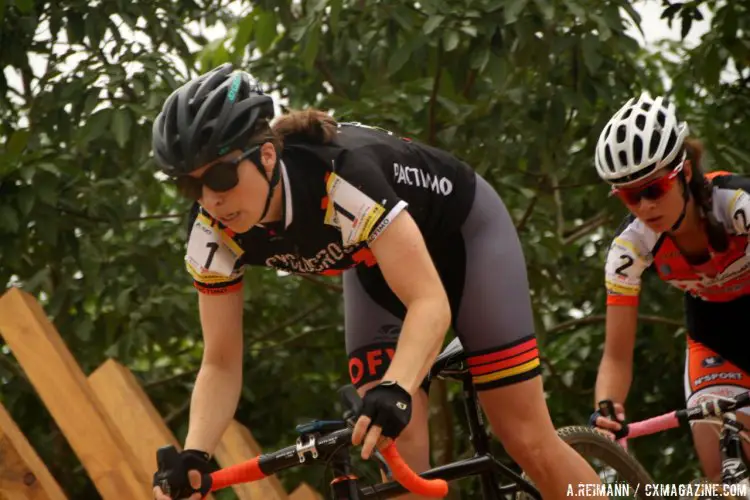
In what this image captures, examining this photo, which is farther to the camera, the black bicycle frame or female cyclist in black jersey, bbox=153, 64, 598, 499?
the black bicycle frame

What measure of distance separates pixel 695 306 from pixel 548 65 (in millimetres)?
1686

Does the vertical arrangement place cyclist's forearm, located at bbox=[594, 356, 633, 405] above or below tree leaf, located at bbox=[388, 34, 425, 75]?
below

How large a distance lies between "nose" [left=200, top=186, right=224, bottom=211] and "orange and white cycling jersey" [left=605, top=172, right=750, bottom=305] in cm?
183

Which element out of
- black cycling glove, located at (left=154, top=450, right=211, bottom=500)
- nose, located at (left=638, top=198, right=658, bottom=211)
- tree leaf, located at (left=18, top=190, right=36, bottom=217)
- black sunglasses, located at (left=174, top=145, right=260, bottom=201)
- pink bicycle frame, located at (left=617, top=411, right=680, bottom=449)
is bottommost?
pink bicycle frame, located at (left=617, top=411, right=680, bottom=449)

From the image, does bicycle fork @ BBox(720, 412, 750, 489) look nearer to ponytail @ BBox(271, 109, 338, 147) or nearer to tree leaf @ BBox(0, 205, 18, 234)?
ponytail @ BBox(271, 109, 338, 147)

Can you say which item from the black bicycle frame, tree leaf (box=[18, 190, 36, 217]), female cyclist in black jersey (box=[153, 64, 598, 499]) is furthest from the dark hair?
tree leaf (box=[18, 190, 36, 217])

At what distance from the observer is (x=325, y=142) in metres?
3.79

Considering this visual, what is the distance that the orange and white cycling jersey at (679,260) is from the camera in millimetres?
4641

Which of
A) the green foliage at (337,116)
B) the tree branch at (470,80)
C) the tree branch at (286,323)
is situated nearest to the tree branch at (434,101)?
the green foliage at (337,116)

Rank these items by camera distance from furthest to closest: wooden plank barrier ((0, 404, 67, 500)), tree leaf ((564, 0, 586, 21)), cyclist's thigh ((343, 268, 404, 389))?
tree leaf ((564, 0, 586, 21)) → wooden plank barrier ((0, 404, 67, 500)) → cyclist's thigh ((343, 268, 404, 389))

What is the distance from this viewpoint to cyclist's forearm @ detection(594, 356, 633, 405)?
187 inches

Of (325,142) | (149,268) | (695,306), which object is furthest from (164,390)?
(325,142)

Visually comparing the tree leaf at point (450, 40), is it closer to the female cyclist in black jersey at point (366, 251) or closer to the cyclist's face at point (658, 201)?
the cyclist's face at point (658, 201)

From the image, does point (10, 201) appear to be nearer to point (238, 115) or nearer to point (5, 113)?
point (5, 113)
